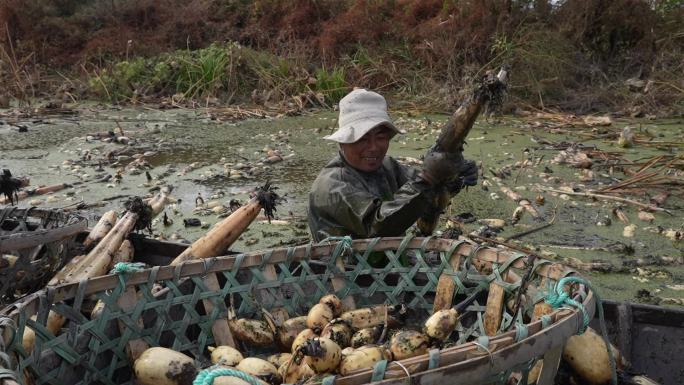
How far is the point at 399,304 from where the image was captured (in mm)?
2586

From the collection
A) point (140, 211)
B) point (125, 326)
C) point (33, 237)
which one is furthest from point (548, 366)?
point (140, 211)

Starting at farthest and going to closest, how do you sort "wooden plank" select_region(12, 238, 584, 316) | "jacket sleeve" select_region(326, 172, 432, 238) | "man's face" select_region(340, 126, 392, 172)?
1. "man's face" select_region(340, 126, 392, 172)
2. "jacket sleeve" select_region(326, 172, 432, 238)
3. "wooden plank" select_region(12, 238, 584, 316)

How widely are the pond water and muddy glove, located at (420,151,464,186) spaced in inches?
60.1

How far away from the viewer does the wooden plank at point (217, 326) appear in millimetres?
2564

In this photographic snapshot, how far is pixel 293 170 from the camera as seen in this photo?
6930 mm

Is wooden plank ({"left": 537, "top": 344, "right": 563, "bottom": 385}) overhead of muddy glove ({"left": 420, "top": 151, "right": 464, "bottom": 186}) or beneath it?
beneath

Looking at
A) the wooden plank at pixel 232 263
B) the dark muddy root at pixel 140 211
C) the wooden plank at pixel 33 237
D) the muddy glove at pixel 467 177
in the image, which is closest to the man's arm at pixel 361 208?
the wooden plank at pixel 232 263

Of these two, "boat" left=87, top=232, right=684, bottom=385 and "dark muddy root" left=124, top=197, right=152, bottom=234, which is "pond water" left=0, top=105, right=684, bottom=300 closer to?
"dark muddy root" left=124, top=197, right=152, bottom=234

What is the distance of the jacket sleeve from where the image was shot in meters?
2.71

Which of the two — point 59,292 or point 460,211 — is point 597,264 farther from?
point 59,292

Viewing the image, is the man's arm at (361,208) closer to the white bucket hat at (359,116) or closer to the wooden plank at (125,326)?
the white bucket hat at (359,116)

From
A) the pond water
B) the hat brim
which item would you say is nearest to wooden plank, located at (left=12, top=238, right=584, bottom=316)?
the hat brim

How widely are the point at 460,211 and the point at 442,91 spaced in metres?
5.33

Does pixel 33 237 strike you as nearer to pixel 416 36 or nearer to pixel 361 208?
pixel 361 208
